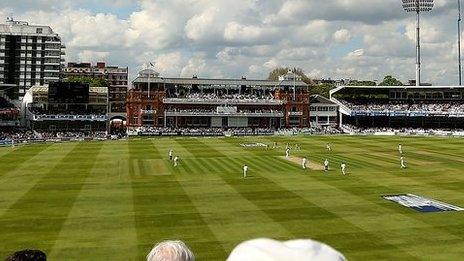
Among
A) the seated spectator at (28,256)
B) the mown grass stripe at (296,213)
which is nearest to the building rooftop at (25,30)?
the mown grass stripe at (296,213)

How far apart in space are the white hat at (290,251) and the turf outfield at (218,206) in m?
13.3

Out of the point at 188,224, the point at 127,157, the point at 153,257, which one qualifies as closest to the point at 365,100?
the point at 127,157

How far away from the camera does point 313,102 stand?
94.8 meters

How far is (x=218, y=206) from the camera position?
2272cm

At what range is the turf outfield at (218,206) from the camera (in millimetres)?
16406

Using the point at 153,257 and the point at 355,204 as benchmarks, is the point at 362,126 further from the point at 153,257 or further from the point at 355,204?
the point at 153,257

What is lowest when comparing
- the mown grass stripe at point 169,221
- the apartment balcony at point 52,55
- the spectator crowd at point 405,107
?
the mown grass stripe at point 169,221

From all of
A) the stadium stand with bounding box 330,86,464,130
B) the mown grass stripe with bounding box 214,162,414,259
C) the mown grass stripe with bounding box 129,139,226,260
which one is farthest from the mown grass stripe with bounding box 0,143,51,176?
the stadium stand with bounding box 330,86,464,130

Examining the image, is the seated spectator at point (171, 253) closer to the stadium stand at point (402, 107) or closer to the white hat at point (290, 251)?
the white hat at point (290, 251)

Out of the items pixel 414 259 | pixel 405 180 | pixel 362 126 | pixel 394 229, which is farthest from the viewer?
pixel 362 126

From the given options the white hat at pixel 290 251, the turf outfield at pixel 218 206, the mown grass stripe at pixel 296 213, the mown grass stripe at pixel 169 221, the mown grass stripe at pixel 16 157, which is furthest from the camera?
the mown grass stripe at pixel 16 157

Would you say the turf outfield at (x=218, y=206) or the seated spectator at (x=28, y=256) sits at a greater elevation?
the seated spectator at (x=28, y=256)

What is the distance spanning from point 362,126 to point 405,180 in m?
61.0

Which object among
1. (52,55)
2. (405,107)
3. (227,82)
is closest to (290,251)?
(405,107)
